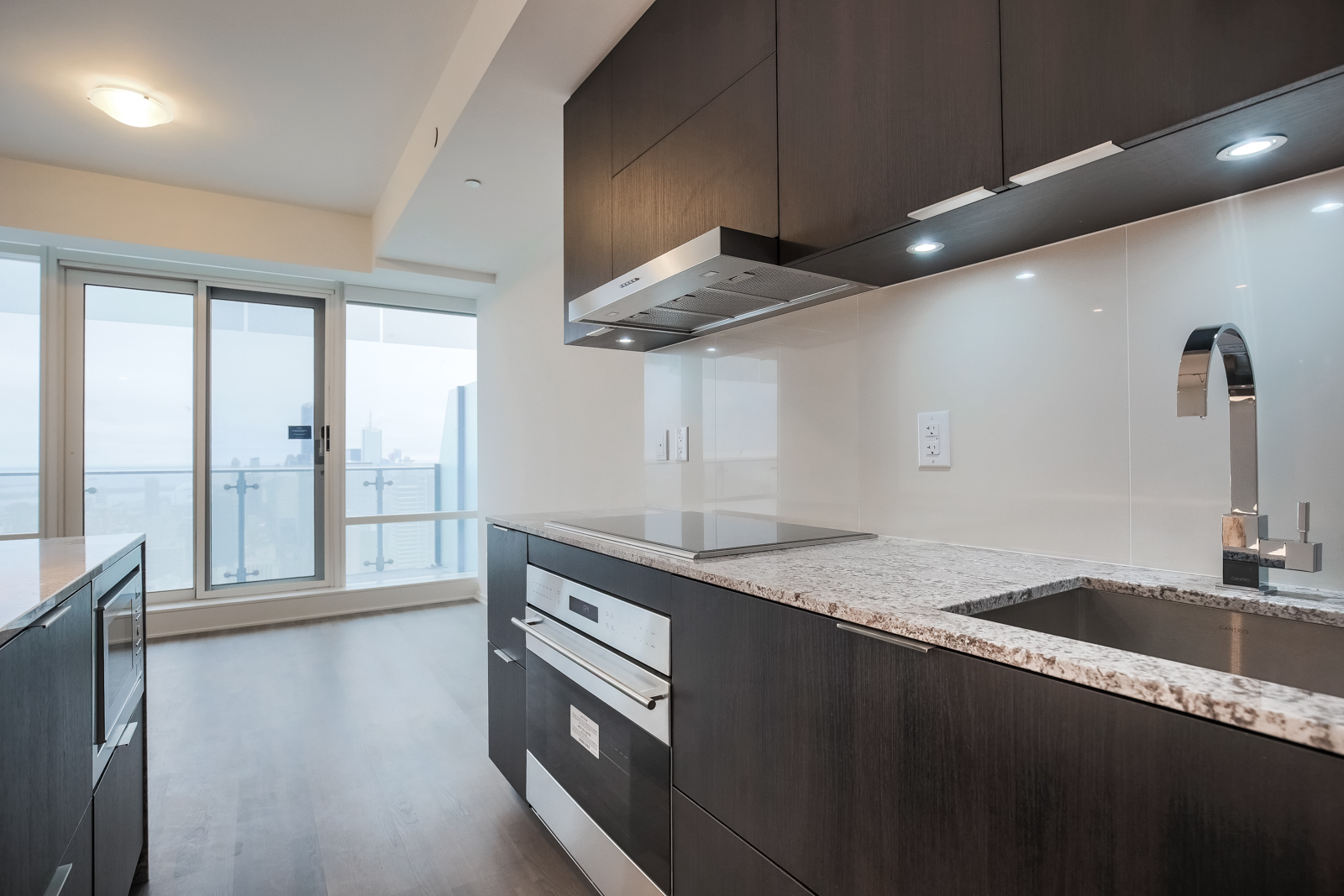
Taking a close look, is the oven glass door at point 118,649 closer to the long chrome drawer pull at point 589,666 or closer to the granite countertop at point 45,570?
the granite countertop at point 45,570

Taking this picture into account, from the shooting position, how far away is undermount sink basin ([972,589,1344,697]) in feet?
2.76

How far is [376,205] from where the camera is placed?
4160mm

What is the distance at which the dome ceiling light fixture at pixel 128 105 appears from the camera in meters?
2.75

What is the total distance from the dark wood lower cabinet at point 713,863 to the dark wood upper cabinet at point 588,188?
4.76ft

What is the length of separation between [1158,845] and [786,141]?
4.18 feet

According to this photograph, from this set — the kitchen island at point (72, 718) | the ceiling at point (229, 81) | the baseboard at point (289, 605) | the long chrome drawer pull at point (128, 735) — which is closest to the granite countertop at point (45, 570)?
the kitchen island at point (72, 718)

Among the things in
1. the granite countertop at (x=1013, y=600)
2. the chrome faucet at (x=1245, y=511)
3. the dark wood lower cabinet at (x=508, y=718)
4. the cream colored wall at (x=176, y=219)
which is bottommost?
the dark wood lower cabinet at (x=508, y=718)

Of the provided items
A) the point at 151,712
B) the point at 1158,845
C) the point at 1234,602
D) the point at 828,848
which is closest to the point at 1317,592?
the point at 1234,602

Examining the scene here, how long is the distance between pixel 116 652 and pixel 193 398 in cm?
353

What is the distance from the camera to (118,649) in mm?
1464

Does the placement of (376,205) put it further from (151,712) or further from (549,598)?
(549,598)

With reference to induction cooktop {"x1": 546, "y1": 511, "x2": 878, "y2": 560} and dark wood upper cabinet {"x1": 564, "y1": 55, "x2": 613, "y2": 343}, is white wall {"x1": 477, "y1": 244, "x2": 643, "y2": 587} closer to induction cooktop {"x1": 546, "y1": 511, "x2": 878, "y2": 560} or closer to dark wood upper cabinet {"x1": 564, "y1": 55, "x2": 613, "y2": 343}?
dark wood upper cabinet {"x1": 564, "y1": 55, "x2": 613, "y2": 343}

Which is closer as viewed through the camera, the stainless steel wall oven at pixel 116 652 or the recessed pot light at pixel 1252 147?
the recessed pot light at pixel 1252 147

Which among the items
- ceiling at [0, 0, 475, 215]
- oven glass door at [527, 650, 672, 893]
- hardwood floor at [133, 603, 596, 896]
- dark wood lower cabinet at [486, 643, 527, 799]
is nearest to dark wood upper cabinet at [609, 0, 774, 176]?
ceiling at [0, 0, 475, 215]
